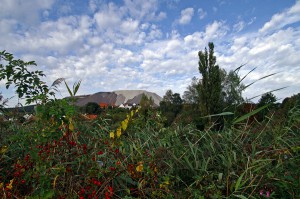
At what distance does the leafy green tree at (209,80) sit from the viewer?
17.1 m

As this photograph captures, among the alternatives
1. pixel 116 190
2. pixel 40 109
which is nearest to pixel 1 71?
pixel 40 109

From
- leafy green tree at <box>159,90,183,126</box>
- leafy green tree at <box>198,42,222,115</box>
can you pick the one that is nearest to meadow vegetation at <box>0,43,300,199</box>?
leafy green tree at <box>198,42,222,115</box>

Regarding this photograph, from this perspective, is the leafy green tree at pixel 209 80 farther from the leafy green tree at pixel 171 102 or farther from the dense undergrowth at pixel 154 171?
the dense undergrowth at pixel 154 171

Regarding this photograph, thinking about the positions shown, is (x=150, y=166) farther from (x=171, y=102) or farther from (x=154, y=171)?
(x=171, y=102)

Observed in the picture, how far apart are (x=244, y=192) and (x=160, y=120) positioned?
1.87 meters

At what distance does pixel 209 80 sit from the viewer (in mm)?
18766

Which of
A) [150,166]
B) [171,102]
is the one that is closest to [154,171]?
[150,166]

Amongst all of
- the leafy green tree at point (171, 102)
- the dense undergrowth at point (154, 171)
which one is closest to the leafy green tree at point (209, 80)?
the leafy green tree at point (171, 102)

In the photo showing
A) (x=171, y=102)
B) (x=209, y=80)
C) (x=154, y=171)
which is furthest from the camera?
(x=171, y=102)

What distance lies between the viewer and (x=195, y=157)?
5.71ft

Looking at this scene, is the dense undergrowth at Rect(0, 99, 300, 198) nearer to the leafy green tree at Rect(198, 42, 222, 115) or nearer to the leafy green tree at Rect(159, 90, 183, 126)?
the leafy green tree at Rect(198, 42, 222, 115)

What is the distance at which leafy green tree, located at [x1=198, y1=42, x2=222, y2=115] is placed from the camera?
17078mm

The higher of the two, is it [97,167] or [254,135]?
[254,135]

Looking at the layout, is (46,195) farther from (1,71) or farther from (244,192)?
(1,71)
